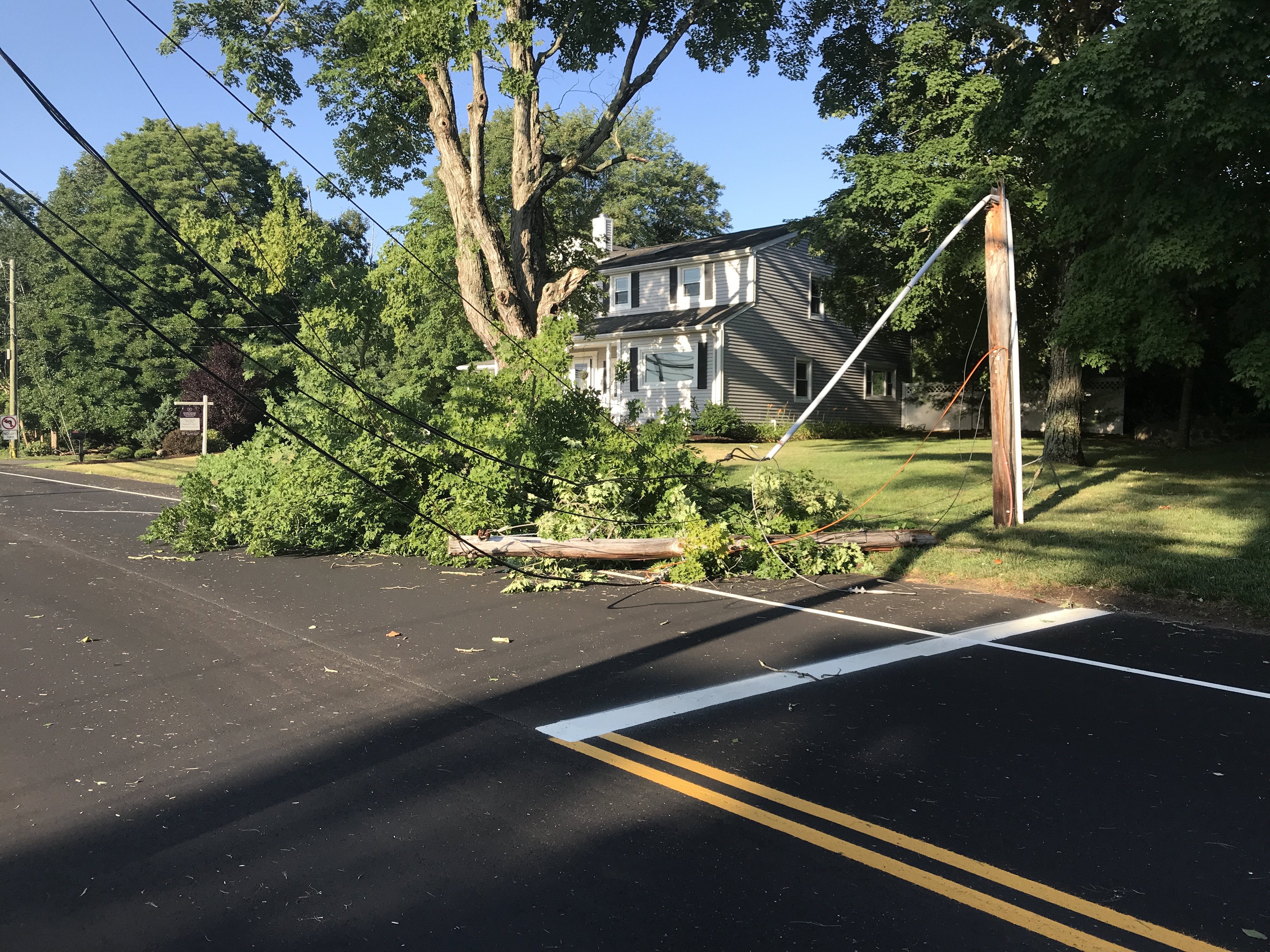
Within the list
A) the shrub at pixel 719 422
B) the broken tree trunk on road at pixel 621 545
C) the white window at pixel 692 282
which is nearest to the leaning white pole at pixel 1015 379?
the broken tree trunk on road at pixel 621 545

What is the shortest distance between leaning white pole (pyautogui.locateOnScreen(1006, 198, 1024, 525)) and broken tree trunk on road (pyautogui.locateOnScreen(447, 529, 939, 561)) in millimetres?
1956

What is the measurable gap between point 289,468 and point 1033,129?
12585 millimetres

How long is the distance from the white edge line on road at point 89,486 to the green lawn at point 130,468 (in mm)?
1356

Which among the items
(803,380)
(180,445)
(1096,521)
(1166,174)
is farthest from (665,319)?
(1096,521)

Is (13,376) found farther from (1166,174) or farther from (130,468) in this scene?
(1166,174)

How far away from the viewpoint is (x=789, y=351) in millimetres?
35781

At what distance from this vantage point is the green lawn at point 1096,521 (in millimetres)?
9703

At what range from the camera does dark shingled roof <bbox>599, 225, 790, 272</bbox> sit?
34719mm

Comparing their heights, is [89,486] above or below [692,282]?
below

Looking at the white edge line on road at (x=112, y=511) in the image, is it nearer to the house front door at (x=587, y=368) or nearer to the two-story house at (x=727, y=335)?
the two-story house at (x=727, y=335)

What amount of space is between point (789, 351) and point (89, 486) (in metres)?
23.2

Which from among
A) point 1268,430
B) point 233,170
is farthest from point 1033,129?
point 233,170

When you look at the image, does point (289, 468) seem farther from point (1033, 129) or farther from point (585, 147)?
point (1033, 129)

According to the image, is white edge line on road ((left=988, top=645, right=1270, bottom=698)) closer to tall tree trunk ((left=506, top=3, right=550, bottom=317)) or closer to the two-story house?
tall tree trunk ((left=506, top=3, right=550, bottom=317))
